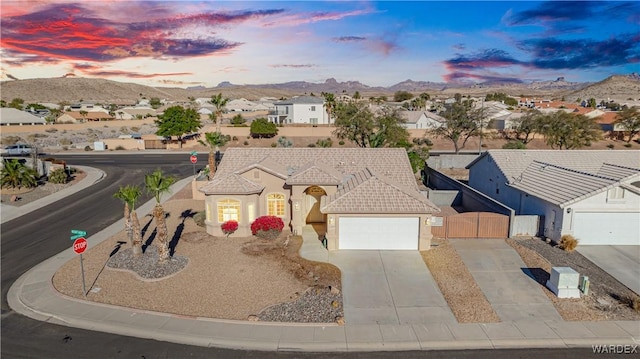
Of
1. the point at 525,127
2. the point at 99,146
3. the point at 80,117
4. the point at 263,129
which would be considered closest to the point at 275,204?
the point at 263,129

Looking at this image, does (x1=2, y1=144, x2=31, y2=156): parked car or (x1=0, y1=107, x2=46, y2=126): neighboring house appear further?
(x1=0, y1=107, x2=46, y2=126): neighboring house

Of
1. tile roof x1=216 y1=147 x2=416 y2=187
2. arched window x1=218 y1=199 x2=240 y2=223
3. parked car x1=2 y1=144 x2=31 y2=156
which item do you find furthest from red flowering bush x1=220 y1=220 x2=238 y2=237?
parked car x1=2 y1=144 x2=31 y2=156

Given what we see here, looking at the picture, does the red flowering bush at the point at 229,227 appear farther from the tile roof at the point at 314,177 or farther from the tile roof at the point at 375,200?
the tile roof at the point at 375,200

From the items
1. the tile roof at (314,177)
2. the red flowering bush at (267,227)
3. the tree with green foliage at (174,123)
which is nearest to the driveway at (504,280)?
the tile roof at (314,177)

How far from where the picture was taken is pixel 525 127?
68.0 m

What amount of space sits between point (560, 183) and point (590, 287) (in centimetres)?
906

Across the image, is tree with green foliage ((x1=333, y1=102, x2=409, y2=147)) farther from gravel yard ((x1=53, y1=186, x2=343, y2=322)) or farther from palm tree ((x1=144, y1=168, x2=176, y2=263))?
palm tree ((x1=144, y1=168, x2=176, y2=263))

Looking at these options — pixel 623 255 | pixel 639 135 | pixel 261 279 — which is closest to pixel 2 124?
pixel 261 279

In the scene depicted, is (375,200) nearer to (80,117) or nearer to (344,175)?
(344,175)

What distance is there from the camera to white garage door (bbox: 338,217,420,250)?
71.2ft

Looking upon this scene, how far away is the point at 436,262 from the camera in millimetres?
20188

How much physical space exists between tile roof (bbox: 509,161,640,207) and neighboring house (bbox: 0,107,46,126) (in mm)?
93240

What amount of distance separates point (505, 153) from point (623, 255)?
12.4m

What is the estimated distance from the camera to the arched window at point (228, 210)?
24109 mm
